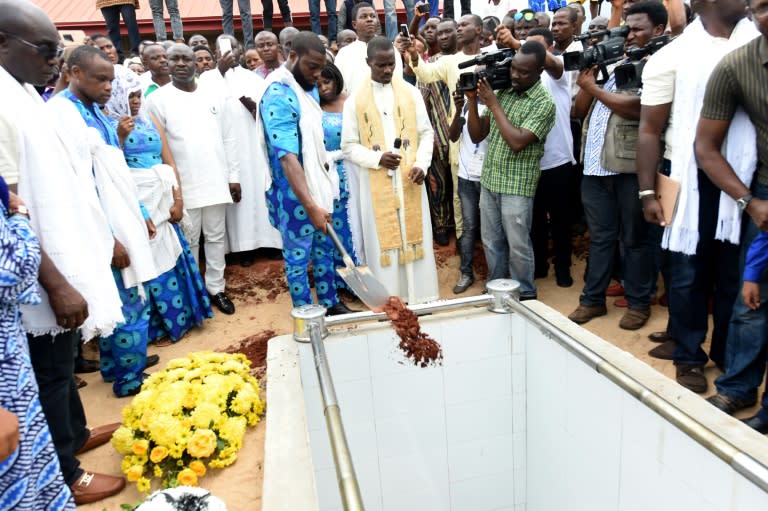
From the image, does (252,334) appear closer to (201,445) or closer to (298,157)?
(298,157)

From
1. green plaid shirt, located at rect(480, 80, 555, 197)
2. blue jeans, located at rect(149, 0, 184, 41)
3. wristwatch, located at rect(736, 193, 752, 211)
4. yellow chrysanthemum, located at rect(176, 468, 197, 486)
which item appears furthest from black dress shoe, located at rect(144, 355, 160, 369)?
blue jeans, located at rect(149, 0, 184, 41)

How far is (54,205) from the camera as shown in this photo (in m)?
1.87

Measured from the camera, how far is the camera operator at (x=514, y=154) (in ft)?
11.1

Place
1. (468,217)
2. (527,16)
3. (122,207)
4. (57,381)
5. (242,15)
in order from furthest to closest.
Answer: (242,15) → (527,16) → (468,217) → (122,207) → (57,381)

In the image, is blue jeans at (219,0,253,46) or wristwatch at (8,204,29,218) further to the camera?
blue jeans at (219,0,253,46)

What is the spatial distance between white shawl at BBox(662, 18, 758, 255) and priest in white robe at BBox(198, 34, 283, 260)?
3.08m

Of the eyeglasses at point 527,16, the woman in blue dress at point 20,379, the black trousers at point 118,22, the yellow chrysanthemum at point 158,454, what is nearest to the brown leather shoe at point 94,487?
the yellow chrysanthemum at point 158,454

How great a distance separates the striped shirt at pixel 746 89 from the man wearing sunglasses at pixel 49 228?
252 centimetres

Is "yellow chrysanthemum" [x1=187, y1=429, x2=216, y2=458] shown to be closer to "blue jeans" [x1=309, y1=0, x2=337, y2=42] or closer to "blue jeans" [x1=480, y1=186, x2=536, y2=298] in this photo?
"blue jeans" [x1=480, y1=186, x2=536, y2=298]

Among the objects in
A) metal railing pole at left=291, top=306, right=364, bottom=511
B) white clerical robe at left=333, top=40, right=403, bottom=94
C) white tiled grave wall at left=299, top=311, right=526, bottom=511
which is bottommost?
white tiled grave wall at left=299, top=311, right=526, bottom=511

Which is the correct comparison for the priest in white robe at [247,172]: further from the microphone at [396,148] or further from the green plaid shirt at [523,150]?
the green plaid shirt at [523,150]

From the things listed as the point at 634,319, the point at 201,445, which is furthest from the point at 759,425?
the point at 201,445

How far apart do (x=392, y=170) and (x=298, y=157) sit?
2.12 ft

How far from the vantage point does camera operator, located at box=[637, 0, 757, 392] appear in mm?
2496
